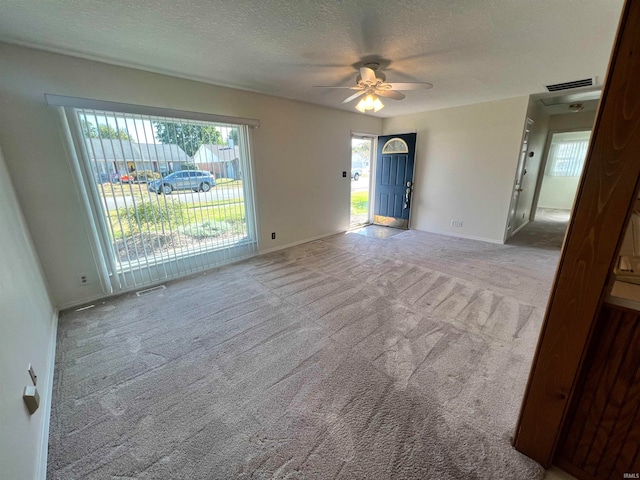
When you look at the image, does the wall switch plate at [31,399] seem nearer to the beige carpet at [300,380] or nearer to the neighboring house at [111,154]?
the beige carpet at [300,380]

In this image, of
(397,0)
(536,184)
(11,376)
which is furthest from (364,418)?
(536,184)

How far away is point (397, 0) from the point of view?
1606 millimetres

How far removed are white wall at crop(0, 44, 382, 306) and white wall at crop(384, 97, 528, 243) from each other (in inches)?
96.5

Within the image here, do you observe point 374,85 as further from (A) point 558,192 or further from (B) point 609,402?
(A) point 558,192

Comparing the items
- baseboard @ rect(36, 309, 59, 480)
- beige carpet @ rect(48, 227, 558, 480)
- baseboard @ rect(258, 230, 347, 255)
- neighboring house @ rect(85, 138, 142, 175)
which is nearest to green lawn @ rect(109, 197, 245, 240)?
neighboring house @ rect(85, 138, 142, 175)

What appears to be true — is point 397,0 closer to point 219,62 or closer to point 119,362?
point 219,62

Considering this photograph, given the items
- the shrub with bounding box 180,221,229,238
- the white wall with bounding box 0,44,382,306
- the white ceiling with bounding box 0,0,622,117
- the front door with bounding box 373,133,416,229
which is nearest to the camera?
the white ceiling with bounding box 0,0,622,117

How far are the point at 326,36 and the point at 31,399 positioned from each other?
298cm

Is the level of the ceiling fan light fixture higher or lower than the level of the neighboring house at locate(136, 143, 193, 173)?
higher

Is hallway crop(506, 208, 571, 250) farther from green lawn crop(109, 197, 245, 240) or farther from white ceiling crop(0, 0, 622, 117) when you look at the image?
green lawn crop(109, 197, 245, 240)

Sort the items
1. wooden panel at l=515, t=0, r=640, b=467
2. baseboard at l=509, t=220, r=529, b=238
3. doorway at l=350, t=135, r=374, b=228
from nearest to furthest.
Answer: wooden panel at l=515, t=0, r=640, b=467
baseboard at l=509, t=220, r=529, b=238
doorway at l=350, t=135, r=374, b=228

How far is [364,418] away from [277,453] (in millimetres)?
497

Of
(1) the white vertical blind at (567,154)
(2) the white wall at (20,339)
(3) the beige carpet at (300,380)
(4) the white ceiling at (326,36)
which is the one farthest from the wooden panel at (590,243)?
(1) the white vertical blind at (567,154)

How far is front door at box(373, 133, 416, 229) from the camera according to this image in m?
5.18
